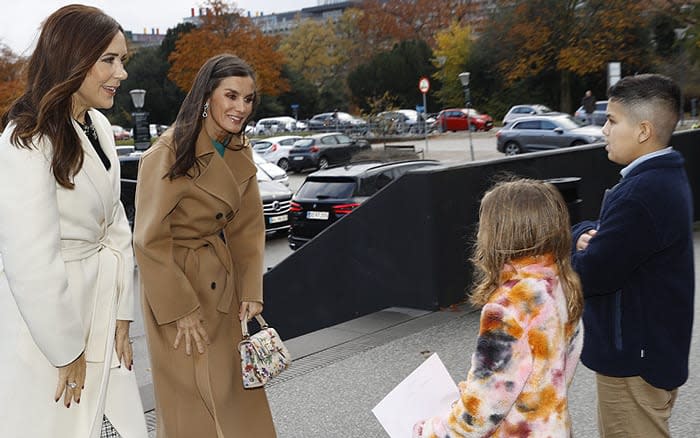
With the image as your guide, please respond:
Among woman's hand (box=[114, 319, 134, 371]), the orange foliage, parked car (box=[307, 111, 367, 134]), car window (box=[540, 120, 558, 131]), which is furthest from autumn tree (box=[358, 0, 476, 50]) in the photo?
woman's hand (box=[114, 319, 134, 371])

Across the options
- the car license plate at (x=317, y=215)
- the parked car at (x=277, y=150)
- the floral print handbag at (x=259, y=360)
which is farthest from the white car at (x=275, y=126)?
the floral print handbag at (x=259, y=360)

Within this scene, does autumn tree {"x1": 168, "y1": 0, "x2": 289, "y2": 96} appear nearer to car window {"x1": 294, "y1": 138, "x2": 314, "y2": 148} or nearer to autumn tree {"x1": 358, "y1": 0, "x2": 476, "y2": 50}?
autumn tree {"x1": 358, "y1": 0, "x2": 476, "y2": 50}

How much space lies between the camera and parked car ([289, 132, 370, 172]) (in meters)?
32.8

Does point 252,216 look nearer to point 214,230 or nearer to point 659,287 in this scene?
point 214,230

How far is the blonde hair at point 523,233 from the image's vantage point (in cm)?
243

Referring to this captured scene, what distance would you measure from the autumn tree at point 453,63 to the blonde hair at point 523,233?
2367 inches

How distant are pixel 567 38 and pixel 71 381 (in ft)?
164

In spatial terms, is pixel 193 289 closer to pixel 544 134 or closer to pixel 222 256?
pixel 222 256

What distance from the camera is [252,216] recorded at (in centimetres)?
379

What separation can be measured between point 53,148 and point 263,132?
55756 millimetres

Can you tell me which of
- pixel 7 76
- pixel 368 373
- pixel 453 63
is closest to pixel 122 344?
pixel 368 373

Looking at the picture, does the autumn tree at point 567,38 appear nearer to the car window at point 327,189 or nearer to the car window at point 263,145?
the car window at point 263,145

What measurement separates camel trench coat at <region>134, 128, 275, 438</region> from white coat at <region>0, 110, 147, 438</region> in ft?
1.25

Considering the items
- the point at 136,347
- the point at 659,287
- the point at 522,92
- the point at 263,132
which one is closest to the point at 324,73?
the point at 263,132
